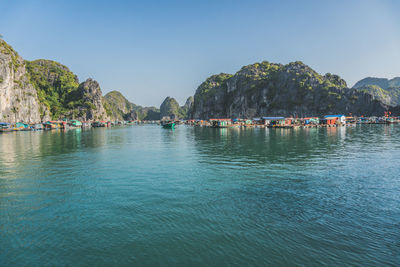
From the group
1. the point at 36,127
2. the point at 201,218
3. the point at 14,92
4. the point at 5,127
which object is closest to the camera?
the point at 201,218

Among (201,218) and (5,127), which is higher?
(5,127)

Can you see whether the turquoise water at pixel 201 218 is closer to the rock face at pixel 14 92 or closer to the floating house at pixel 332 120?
the floating house at pixel 332 120

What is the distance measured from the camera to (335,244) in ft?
36.6

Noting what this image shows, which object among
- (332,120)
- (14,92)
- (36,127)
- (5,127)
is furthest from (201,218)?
(14,92)

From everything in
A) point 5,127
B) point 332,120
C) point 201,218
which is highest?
point 5,127

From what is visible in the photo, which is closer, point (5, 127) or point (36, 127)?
point (5, 127)

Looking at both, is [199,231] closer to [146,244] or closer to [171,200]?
[146,244]

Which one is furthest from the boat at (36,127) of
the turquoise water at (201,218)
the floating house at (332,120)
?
the floating house at (332,120)

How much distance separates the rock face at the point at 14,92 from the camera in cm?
15112

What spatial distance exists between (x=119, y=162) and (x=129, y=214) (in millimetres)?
20510

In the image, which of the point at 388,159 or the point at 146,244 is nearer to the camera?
the point at 146,244

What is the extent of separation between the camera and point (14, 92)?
165875 millimetres

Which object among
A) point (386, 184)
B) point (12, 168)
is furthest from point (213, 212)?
point (12, 168)

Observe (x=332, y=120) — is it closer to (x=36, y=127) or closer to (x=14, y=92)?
(x=36, y=127)
